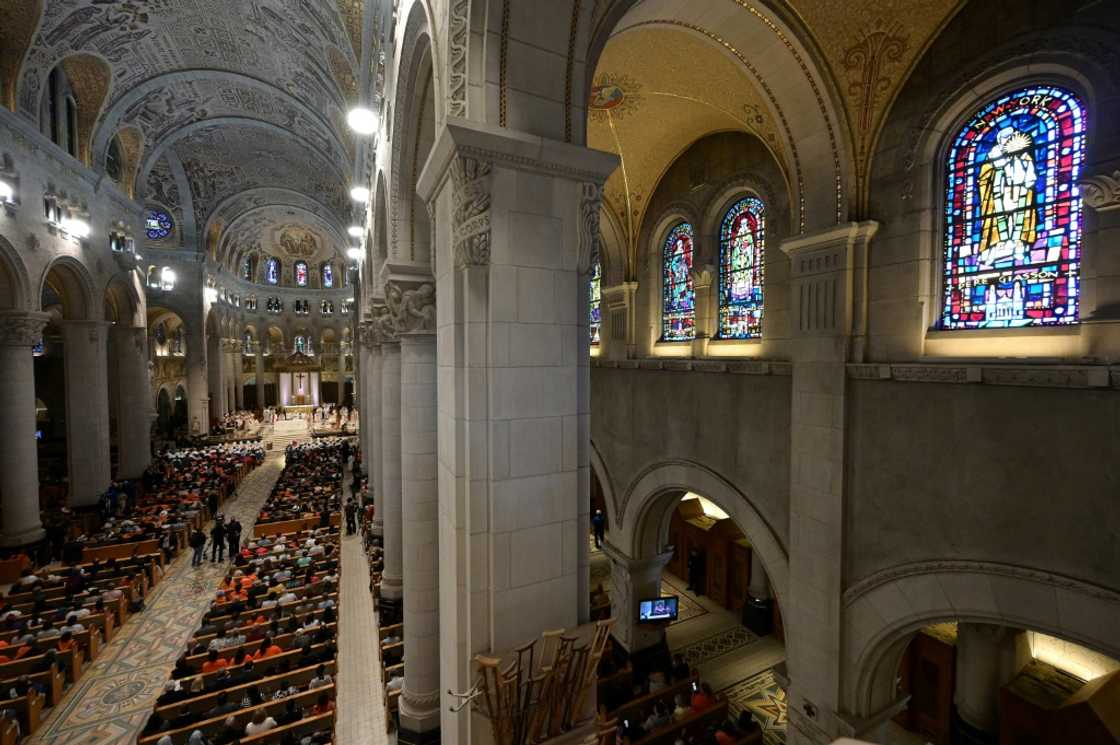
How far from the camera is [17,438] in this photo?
1275 centimetres

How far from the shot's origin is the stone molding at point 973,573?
439 cm

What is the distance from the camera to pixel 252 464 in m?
22.8

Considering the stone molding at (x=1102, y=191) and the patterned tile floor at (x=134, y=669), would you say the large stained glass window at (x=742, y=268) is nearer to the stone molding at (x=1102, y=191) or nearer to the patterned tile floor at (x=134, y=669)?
the stone molding at (x=1102, y=191)

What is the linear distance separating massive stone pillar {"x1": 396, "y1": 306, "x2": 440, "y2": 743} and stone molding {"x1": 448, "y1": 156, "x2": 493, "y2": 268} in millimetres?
3198

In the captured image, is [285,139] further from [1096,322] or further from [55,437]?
[1096,322]

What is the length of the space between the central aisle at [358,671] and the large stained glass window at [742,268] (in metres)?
8.15

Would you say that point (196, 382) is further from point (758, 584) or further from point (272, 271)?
point (758, 584)

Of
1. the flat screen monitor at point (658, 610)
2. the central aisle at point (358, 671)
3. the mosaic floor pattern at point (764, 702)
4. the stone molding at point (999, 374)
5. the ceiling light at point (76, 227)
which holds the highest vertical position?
the ceiling light at point (76, 227)

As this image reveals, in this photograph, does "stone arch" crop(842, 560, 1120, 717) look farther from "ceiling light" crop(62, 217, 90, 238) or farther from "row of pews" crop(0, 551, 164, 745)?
"ceiling light" crop(62, 217, 90, 238)

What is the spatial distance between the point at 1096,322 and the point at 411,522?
739 centimetres

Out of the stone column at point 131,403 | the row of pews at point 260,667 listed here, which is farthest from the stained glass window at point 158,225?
the row of pews at point 260,667

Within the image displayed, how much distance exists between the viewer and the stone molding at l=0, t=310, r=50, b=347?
12.6 meters

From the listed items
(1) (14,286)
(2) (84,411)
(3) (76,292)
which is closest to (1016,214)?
(1) (14,286)

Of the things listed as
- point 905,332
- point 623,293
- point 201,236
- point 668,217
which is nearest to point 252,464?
point 201,236
